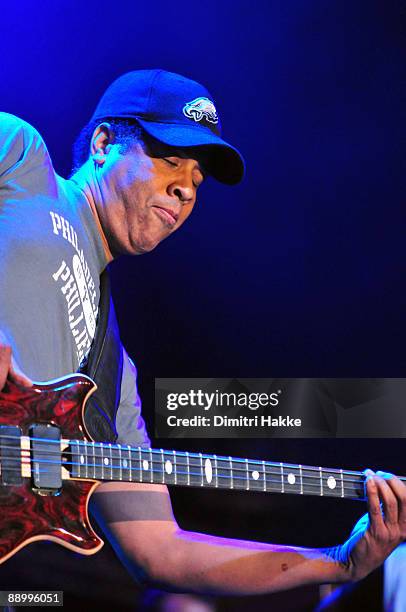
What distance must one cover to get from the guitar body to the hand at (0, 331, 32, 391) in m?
0.01

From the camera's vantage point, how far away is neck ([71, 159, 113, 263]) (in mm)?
2223

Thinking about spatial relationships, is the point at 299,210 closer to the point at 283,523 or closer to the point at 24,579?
the point at 283,523

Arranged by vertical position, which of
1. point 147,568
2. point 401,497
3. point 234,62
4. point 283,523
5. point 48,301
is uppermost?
point 234,62

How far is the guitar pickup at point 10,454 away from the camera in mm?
1542

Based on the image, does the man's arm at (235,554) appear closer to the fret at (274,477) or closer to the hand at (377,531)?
the hand at (377,531)

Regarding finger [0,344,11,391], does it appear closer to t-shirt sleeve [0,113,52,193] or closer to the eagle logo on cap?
t-shirt sleeve [0,113,52,193]

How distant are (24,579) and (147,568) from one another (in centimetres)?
50

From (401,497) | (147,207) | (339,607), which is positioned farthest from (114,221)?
(339,607)

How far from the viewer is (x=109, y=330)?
7.34ft

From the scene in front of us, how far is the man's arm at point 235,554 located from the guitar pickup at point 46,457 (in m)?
0.61

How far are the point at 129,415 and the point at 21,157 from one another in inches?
31.2

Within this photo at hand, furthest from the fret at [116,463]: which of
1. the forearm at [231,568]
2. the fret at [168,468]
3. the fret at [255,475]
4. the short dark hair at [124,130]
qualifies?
the short dark hair at [124,130]

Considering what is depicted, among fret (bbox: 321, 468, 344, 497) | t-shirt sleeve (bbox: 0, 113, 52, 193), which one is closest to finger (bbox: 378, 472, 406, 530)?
fret (bbox: 321, 468, 344, 497)

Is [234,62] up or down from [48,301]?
up
